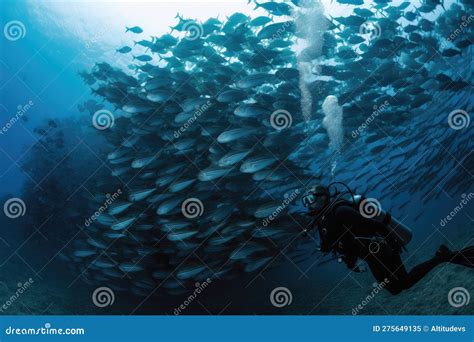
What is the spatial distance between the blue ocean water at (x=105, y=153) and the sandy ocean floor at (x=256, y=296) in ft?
0.06

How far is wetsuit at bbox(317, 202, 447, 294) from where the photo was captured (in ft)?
12.9

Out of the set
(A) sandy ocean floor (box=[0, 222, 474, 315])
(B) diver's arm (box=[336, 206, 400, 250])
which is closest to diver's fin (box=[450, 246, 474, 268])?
(A) sandy ocean floor (box=[0, 222, 474, 315])

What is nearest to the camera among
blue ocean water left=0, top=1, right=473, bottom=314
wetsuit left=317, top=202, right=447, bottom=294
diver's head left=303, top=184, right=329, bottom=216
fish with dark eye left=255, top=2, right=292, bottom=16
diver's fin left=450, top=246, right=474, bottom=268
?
wetsuit left=317, top=202, right=447, bottom=294

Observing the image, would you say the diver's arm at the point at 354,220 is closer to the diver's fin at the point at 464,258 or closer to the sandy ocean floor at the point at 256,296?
the diver's fin at the point at 464,258

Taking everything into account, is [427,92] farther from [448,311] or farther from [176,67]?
[176,67]

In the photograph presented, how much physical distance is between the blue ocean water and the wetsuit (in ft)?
4.12

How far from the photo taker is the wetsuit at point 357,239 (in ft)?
12.9

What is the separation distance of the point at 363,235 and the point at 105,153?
3.68 meters

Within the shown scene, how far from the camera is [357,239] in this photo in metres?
3.98

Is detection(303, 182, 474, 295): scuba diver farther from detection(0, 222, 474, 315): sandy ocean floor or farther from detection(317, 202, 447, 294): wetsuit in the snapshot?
detection(0, 222, 474, 315): sandy ocean floor

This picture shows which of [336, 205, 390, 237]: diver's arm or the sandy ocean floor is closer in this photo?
[336, 205, 390, 237]: diver's arm

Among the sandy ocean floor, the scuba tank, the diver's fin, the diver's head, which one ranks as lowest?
the sandy ocean floor

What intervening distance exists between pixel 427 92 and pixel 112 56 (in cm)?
505

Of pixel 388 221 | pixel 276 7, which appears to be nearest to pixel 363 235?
pixel 388 221
